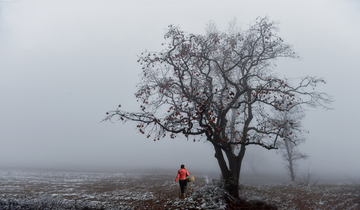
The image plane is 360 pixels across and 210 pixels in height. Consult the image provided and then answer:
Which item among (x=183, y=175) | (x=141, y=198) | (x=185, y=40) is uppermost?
(x=185, y=40)

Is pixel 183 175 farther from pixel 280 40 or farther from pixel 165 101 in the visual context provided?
pixel 280 40

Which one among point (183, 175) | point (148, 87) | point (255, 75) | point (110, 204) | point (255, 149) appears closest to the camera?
point (110, 204)

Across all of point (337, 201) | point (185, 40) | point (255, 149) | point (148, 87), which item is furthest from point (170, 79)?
point (255, 149)

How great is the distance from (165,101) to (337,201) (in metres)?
11.7

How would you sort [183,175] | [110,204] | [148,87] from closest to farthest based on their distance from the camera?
[110,204], [183,175], [148,87]

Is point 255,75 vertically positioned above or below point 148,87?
above

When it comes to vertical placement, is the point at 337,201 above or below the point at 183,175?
below

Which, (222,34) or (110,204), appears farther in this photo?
(222,34)

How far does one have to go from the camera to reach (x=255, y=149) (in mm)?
53688

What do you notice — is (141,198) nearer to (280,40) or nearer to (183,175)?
(183,175)

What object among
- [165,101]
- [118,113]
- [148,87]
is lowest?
[118,113]

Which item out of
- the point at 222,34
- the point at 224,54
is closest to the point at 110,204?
the point at 224,54

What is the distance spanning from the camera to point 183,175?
11.1 meters

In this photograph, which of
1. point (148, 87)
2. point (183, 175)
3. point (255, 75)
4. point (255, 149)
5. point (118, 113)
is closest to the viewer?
point (118, 113)
